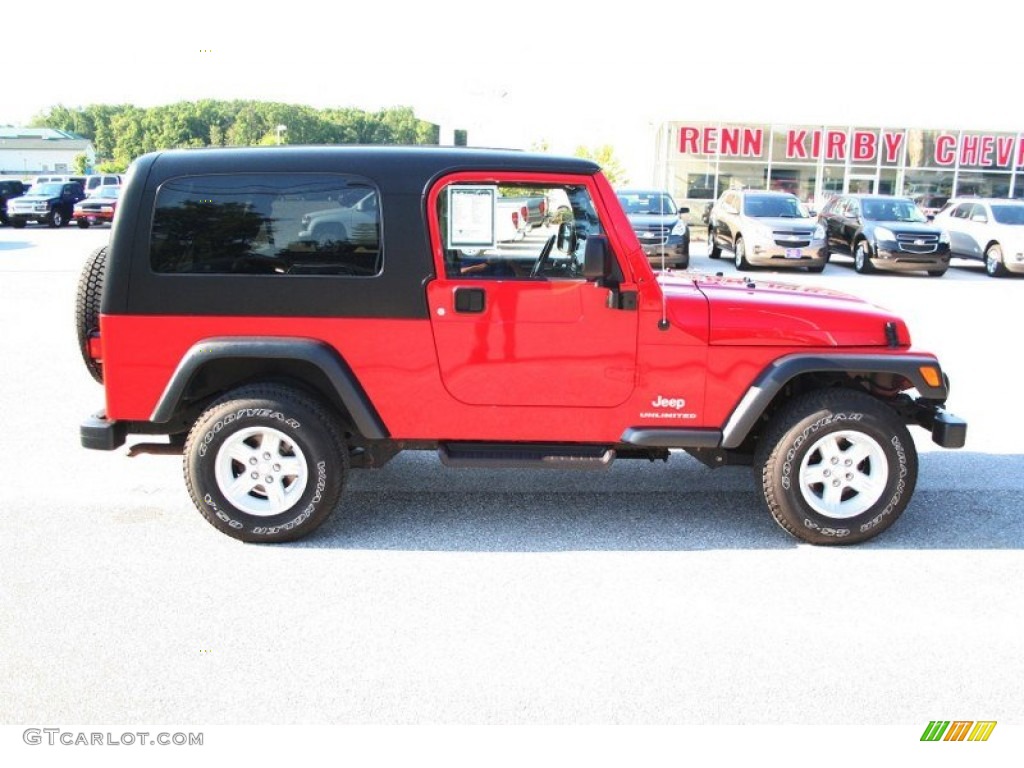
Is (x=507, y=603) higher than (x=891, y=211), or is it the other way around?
(x=891, y=211)

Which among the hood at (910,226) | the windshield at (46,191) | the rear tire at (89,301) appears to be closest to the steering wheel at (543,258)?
the rear tire at (89,301)

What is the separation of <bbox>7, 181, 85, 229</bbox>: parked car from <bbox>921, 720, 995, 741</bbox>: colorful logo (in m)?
34.3

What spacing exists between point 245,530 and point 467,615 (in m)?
1.38

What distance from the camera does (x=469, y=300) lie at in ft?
A: 15.2

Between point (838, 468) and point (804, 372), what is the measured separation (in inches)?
20.6

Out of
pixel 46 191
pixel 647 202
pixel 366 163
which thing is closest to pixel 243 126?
pixel 46 191

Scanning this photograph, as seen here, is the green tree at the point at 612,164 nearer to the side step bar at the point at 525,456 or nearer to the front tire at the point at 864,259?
the front tire at the point at 864,259

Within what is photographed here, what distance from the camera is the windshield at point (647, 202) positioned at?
20.8 m

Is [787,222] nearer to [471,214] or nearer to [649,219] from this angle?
[649,219]

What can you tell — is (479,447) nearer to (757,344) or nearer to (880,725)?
(757,344)

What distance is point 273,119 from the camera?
138 feet

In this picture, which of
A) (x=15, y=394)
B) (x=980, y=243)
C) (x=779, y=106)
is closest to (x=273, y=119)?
(x=779, y=106)

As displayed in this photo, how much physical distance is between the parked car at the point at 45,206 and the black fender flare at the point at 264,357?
103ft

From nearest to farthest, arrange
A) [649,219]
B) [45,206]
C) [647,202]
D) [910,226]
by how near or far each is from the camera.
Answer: [649,219]
[910,226]
[647,202]
[45,206]
